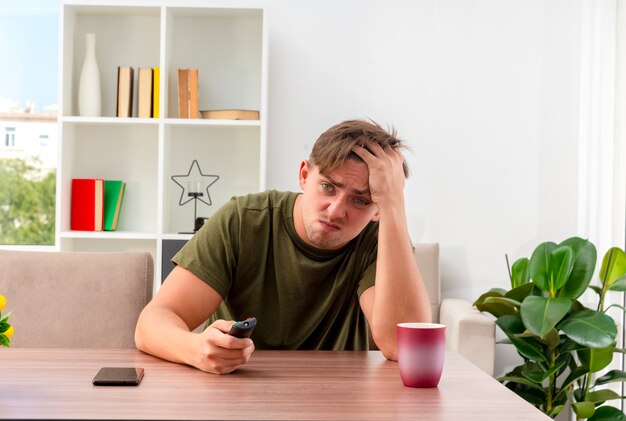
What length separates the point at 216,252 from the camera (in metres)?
1.83

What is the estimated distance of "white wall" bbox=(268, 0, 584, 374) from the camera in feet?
13.3

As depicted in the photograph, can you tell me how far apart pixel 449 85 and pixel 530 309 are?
145cm

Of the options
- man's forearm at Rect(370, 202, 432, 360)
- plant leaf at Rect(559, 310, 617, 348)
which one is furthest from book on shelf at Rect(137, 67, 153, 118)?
man's forearm at Rect(370, 202, 432, 360)

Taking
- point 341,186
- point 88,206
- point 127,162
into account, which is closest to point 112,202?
point 88,206

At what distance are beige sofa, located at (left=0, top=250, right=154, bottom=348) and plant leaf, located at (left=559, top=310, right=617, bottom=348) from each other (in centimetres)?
177

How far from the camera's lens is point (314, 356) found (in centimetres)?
160

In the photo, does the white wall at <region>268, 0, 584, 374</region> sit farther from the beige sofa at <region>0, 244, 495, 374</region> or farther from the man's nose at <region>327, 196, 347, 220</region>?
the man's nose at <region>327, 196, 347, 220</region>

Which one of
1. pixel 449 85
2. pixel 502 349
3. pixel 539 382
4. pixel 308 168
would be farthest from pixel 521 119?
pixel 308 168

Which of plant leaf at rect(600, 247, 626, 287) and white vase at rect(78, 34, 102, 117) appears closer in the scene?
plant leaf at rect(600, 247, 626, 287)

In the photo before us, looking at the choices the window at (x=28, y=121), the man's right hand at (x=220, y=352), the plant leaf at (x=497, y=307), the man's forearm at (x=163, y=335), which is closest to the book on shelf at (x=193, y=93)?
the window at (x=28, y=121)

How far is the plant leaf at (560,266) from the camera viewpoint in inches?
124

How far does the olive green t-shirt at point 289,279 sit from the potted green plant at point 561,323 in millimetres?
1254

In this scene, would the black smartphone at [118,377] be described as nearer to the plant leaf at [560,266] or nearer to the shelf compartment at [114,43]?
the plant leaf at [560,266]

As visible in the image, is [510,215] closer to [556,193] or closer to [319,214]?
[556,193]
